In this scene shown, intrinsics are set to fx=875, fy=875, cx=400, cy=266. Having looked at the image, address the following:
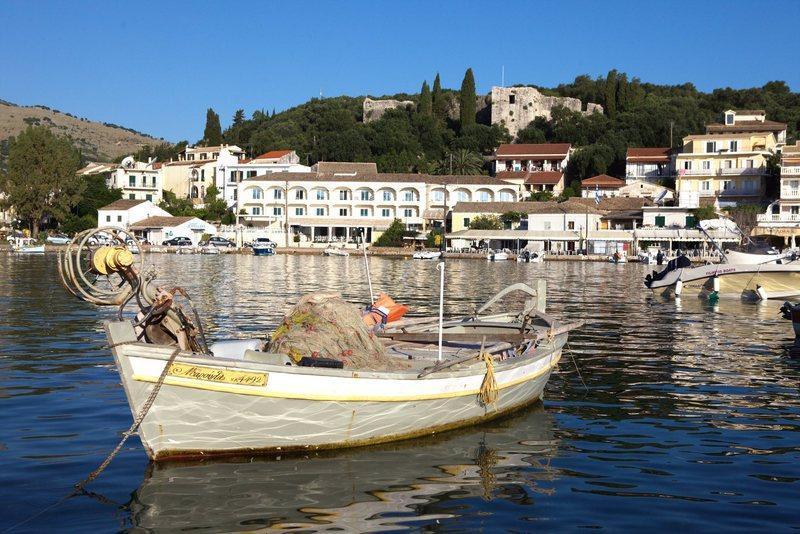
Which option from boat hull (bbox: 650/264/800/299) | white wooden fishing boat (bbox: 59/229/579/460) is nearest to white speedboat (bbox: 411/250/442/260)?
boat hull (bbox: 650/264/800/299)

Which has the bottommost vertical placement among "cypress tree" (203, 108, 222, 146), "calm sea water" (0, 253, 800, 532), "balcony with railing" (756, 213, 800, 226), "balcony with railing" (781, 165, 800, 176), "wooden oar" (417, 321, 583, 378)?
"calm sea water" (0, 253, 800, 532)

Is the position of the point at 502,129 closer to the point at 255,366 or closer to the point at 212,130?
the point at 212,130

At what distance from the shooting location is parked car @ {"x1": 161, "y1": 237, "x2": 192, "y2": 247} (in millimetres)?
93262

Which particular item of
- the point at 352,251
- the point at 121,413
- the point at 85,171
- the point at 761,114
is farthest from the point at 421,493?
the point at 85,171

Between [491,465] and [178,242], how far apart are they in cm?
8665

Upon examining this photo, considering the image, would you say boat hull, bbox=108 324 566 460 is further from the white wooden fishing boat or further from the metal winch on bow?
the metal winch on bow

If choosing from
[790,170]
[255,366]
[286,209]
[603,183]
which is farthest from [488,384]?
[603,183]

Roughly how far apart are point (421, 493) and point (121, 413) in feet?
18.0

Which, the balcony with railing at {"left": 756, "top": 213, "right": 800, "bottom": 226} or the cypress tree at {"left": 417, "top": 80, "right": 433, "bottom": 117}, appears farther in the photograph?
the cypress tree at {"left": 417, "top": 80, "right": 433, "bottom": 117}

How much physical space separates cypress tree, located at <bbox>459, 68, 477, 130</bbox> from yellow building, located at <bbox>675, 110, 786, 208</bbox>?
126 ft

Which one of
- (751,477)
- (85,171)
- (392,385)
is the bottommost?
(751,477)

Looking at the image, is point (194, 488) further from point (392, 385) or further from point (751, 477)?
point (751, 477)

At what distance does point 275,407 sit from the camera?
33.3 ft

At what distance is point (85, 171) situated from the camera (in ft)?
408
